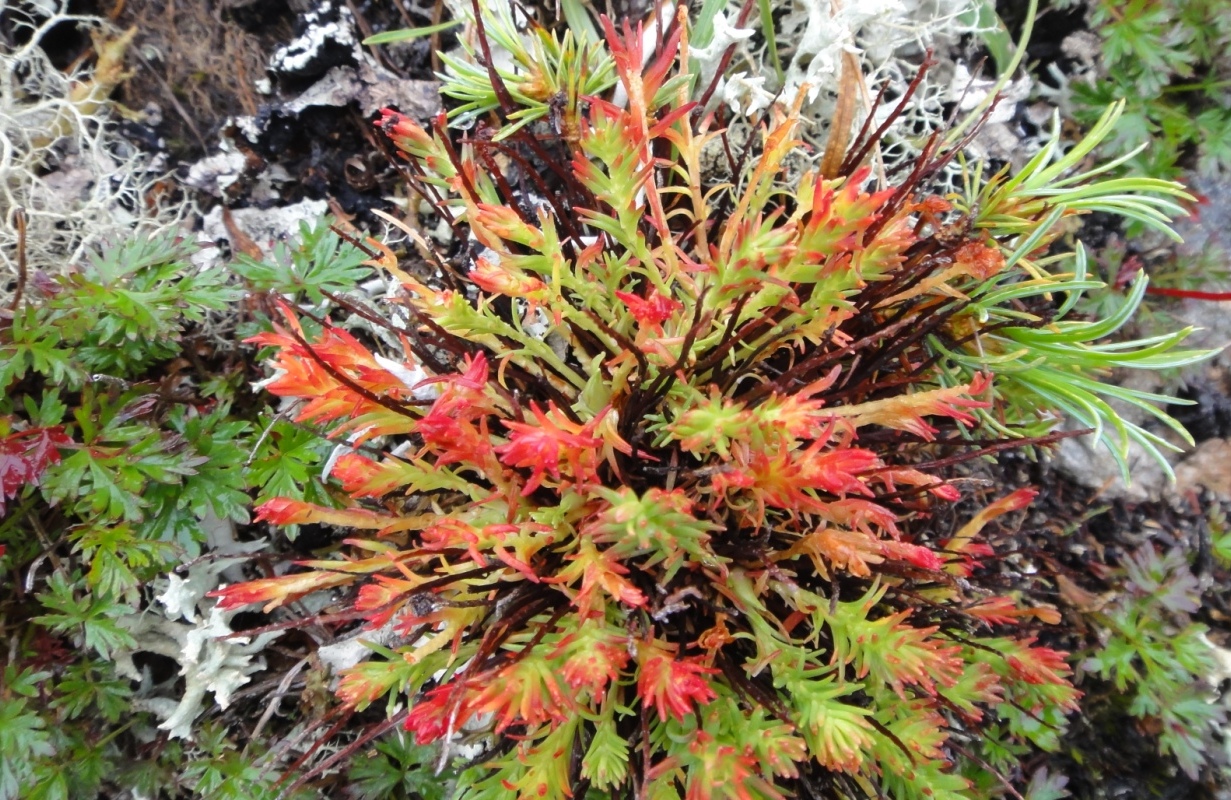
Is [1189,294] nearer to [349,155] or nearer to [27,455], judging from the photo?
[349,155]

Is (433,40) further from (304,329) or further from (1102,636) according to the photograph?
(1102,636)

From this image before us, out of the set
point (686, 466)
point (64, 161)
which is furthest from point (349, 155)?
point (686, 466)

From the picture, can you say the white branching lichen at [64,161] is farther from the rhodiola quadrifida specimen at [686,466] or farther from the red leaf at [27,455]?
the rhodiola quadrifida specimen at [686,466]

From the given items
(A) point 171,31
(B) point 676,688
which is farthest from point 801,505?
(A) point 171,31

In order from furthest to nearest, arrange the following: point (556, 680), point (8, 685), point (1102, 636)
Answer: point (1102, 636) < point (8, 685) < point (556, 680)

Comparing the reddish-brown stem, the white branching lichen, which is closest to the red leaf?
the white branching lichen

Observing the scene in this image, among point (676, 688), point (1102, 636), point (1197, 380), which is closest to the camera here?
point (676, 688)

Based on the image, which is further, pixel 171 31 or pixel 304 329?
pixel 171 31
